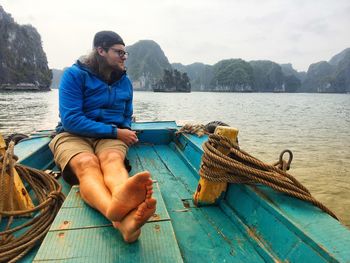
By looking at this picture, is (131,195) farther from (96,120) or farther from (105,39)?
(105,39)

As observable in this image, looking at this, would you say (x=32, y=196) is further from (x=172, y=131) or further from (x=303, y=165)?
(x=303, y=165)

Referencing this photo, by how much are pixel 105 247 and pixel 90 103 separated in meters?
1.67

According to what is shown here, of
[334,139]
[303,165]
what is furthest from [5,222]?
[334,139]

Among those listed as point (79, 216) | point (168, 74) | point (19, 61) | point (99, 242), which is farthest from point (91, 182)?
point (168, 74)

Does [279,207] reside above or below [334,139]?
above

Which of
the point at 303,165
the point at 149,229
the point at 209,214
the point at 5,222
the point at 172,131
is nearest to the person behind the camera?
the point at 149,229

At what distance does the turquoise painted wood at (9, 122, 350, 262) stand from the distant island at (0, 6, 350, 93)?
83105mm

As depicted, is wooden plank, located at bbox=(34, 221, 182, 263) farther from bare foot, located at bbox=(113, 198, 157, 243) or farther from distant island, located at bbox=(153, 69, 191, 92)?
distant island, located at bbox=(153, 69, 191, 92)

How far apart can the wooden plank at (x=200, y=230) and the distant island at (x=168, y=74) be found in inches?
3250

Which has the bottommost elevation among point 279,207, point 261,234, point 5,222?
point 5,222

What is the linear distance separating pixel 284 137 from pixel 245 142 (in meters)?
→ 2.75

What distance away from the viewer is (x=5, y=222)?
2035mm

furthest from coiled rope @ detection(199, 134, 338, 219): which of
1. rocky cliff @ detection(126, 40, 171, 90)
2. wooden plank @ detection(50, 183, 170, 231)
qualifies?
rocky cliff @ detection(126, 40, 171, 90)

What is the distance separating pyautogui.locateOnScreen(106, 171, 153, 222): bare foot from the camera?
4.33 ft
